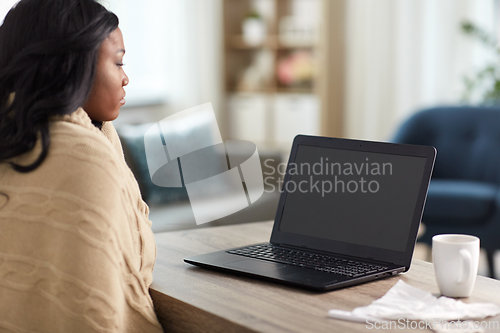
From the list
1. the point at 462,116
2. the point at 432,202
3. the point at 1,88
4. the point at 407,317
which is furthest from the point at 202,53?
the point at 407,317

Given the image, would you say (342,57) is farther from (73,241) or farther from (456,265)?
(73,241)

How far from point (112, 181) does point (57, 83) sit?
0.64ft

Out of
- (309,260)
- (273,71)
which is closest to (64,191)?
(309,260)

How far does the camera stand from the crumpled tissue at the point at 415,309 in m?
0.79

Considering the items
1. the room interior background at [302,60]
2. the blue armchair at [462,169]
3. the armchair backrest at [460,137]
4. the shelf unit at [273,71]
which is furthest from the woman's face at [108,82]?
the shelf unit at [273,71]

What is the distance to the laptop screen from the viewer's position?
3.46 ft

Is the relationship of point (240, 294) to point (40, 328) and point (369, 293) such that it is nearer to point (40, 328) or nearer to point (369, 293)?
point (369, 293)

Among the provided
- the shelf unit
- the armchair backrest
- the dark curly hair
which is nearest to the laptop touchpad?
the dark curly hair

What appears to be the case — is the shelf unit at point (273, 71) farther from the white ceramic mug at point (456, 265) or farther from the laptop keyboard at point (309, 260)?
the white ceramic mug at point (456, 265)

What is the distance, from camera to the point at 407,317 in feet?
2.58

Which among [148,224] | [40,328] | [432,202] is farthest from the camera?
[432,202]

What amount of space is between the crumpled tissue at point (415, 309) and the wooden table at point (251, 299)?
17 mm

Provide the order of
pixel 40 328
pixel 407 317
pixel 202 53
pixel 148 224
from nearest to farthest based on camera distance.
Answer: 1. pixel 407 317
2. pixel 40 328
3. pixel 148 224
4. pixel 202 53

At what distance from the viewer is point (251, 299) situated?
0.88 m
